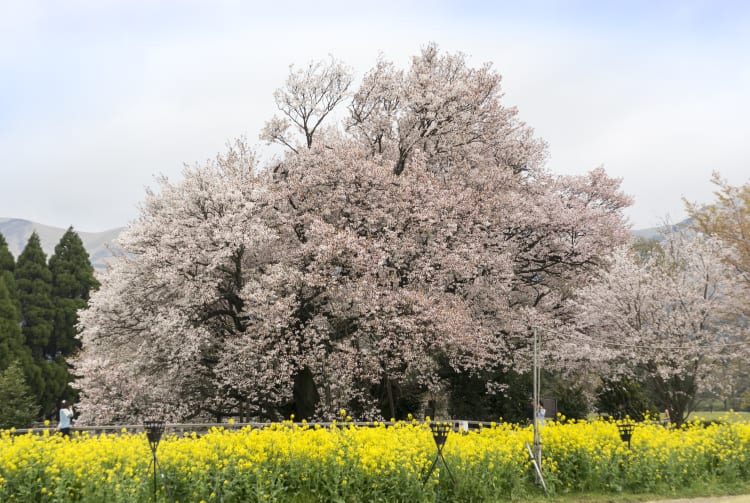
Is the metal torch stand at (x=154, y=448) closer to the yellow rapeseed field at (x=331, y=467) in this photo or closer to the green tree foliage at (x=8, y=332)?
the yellow rapeseed field at (x=331, y=467)

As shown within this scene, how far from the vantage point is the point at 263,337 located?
21.7 meters

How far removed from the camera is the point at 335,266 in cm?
2233

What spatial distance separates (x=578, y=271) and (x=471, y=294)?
6639 millimetres

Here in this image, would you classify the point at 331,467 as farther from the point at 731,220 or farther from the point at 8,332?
the point at 8,332

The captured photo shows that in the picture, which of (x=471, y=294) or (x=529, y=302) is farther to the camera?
(x=529, y=302)

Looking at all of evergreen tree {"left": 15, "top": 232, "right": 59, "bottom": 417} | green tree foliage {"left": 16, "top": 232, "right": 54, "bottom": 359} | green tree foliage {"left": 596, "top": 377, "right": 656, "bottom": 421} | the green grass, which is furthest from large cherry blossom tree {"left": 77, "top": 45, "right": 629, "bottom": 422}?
green tree foliage {"left": 16, "top": 232, "right": 54, "bottom": 359}

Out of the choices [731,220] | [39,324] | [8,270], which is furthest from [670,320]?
[8,270]

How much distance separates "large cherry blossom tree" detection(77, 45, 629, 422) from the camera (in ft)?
72.0

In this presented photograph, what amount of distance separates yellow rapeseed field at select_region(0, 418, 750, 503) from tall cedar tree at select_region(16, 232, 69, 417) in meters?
35.4

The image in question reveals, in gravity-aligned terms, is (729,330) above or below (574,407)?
above

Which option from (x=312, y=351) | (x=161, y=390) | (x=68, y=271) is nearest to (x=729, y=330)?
(x=312, y=351)

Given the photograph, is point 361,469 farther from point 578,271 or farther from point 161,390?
point 578,271

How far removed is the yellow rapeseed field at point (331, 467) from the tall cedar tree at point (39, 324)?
1393 inches

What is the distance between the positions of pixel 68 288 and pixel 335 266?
37230mm
